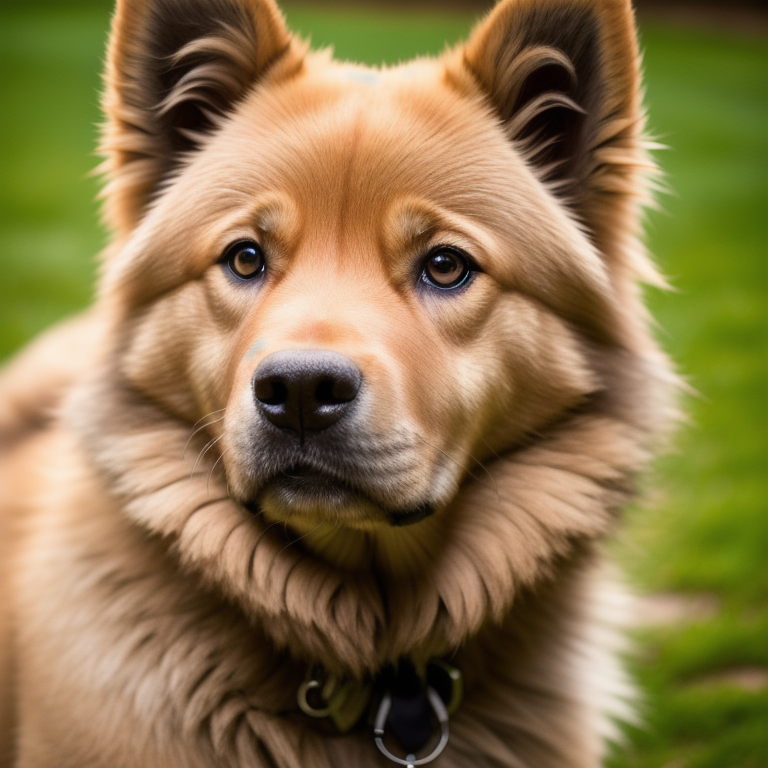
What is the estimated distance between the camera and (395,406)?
2393 mm

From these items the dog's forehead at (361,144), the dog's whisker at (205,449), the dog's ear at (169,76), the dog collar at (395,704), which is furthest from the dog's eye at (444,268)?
the dog collar at (395,704)

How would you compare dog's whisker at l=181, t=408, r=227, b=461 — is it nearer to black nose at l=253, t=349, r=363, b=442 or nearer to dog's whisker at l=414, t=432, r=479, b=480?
black nose at l=253, t=349, r=363, b=442

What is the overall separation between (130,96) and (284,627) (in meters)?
1.82

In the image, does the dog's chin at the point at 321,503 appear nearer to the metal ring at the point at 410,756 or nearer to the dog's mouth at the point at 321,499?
the dog's mouth at the point at 321,499

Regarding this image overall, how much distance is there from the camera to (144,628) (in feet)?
9.23

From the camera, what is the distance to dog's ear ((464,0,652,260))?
9.18 ft

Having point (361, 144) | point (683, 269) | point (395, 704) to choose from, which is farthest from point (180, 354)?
point (683, 269)

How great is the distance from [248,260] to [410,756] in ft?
5.23

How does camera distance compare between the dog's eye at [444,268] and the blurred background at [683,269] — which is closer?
the dog's eye at [444,268]

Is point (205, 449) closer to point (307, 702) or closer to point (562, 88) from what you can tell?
point (307, 702)

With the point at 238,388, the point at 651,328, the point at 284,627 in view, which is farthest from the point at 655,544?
the point at 238,388

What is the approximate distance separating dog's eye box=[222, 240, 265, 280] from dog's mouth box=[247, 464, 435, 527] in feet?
2.35

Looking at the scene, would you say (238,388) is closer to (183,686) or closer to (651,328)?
(183,686)

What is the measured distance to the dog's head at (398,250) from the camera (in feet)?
8.23
